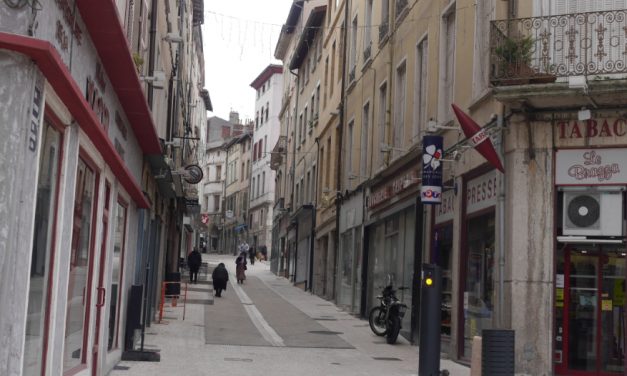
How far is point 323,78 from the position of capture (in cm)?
3369

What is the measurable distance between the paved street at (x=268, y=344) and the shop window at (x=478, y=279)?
0.76m

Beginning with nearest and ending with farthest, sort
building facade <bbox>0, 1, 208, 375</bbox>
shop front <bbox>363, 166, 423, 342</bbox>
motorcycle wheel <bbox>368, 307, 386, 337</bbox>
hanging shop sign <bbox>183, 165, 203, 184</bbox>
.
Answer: building facade <bbox>0, 1, 208, 375</bbox>, shop front <bbox>363, 166, 423, 342</bbox>, motorcycle wheel <bbox>368, 307, 386, 337</bbox>, hanging shop sign <bbox>183, 165, 203, 184</bbox>

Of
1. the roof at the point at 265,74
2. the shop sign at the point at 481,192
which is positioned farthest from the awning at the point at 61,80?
the roof at the point at 265,74

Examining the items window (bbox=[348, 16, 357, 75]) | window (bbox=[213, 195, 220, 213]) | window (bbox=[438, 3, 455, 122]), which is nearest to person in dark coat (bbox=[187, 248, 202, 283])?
window (bbox=[348, 16, 357, 75])

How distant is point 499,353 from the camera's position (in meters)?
9.17

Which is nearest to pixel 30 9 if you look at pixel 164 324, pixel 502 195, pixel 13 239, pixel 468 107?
pixel 13 239

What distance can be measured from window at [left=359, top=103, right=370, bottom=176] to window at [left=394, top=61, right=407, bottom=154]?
3.56 metres

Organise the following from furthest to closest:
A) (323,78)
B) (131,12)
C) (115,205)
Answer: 1. (323,78)
2. (131,12)
3. (115,205)

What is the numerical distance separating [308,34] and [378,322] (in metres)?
22.5

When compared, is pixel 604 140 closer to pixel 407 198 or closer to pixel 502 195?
pixel 502 195

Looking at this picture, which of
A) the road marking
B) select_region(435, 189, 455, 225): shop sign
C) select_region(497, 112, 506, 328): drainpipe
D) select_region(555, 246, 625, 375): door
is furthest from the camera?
the road marking

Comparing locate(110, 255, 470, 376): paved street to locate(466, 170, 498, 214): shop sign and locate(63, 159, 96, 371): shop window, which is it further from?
locate(466, 170, 498, 214): shop sign

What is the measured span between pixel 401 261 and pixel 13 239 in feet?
46.7

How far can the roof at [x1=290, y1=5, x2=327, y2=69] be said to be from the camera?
3566 cm
